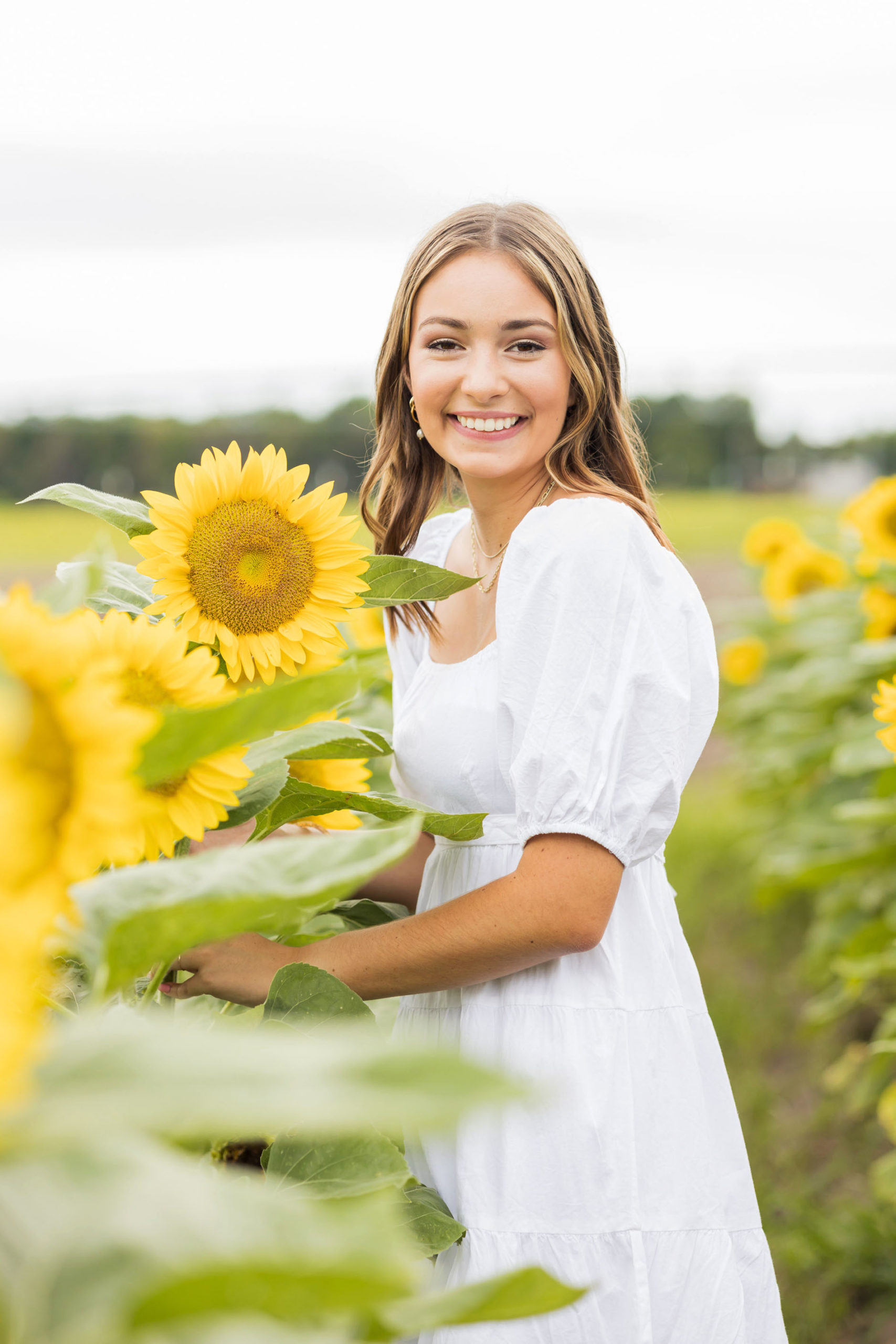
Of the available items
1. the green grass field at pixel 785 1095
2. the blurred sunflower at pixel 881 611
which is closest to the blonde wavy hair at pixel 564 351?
the green grass field at pixel 785 1095

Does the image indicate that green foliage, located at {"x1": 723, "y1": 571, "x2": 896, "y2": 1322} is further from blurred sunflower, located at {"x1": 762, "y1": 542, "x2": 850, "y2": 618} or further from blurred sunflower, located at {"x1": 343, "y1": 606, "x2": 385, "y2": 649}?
blurred sunflower, located at {"x1": 343, "y1": 606, "x2": 385, "y2": 649}

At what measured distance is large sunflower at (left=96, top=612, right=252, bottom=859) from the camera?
0.67 m

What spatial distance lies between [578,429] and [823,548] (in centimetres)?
382

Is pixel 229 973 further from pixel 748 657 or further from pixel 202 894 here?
pixel 748 657

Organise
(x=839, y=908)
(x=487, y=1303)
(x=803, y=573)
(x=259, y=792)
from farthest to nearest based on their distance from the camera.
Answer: (x=803, y=573) → (x=839, y=908) → (x=259, y=792) → (x=487, y=1303)

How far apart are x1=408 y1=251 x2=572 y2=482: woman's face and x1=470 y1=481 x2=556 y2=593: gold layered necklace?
5 centimetres

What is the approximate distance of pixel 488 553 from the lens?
163cm

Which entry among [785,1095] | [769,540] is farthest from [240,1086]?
[769,540]

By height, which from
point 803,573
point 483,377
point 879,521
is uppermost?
point 483,377

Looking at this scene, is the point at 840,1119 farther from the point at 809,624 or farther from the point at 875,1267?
the point at 809,624

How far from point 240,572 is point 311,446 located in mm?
13010

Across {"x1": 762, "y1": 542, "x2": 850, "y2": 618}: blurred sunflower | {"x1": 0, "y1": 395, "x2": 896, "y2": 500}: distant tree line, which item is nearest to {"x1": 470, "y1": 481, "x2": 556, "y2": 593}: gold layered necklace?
{"x1": 762, "y1": 542, "x2": 850, "y2": 618}: blurred sunflower

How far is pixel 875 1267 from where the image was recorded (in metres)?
2.85

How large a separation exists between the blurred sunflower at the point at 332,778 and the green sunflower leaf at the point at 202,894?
532 millimetres
